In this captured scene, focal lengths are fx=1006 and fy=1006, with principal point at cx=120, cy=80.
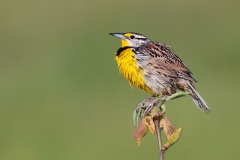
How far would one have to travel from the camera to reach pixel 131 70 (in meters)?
3.62

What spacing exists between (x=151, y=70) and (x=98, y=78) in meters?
4.51

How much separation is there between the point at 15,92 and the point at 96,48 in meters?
1.24

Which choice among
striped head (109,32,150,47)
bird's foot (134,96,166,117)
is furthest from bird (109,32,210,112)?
bird's foot (134,96,166,117)

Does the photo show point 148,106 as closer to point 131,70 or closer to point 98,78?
point 131,70

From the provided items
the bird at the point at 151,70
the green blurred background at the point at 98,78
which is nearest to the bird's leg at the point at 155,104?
the bird at the point at 151,70

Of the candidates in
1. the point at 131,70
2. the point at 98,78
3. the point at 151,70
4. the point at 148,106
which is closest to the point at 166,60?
the point at 151,70

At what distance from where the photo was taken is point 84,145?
660 cm

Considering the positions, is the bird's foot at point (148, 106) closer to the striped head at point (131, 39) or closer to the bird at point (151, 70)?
the bird at point (151, 70)

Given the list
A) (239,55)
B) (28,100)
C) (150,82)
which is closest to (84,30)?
(239,55)

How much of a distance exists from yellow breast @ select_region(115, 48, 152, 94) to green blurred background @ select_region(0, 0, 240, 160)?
2.54 metres

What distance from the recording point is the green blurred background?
6.49 m

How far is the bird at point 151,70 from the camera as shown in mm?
3594

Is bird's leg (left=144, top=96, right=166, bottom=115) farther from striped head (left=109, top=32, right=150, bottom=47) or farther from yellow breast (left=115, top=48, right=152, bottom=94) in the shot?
striped head (left=109, top=32, right=150, bottom=47)

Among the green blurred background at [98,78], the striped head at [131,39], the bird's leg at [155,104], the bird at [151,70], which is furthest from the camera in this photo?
the green blurred background at [98,78]
